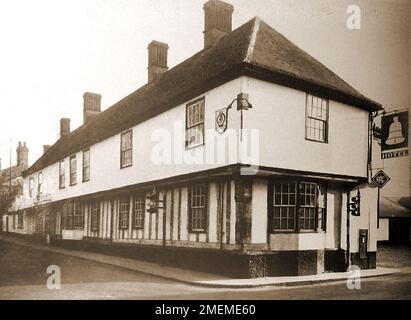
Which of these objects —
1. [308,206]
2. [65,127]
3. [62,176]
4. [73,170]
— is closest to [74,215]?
[73,170]

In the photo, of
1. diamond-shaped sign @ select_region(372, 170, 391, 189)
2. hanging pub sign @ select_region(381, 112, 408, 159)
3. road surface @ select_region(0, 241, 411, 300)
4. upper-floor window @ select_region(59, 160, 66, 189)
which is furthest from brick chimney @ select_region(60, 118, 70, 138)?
hanging pub sign @ select_region(381, 112, 408, 159)

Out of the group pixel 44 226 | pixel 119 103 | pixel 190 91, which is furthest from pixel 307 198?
pixel 44 226

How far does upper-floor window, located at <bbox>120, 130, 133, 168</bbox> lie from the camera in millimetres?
13115

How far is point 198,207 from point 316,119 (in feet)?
10.4

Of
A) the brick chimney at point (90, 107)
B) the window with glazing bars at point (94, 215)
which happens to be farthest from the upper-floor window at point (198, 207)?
the brick chimney at point (90, 107)

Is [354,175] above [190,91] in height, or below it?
below

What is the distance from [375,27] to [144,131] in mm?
6448

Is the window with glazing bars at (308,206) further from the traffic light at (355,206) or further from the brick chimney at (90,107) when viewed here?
the brick chimney at (90,107)

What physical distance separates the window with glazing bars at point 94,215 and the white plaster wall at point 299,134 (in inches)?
324

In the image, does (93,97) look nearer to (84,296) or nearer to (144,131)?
(144,131)

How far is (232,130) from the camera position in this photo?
8.99 meters

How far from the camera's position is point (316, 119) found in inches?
386

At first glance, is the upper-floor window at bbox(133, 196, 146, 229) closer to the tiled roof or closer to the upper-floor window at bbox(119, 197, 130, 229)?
the upper-floor window at bbox(119, 197, 130, 229)

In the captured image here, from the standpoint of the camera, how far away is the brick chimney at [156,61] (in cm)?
1532
